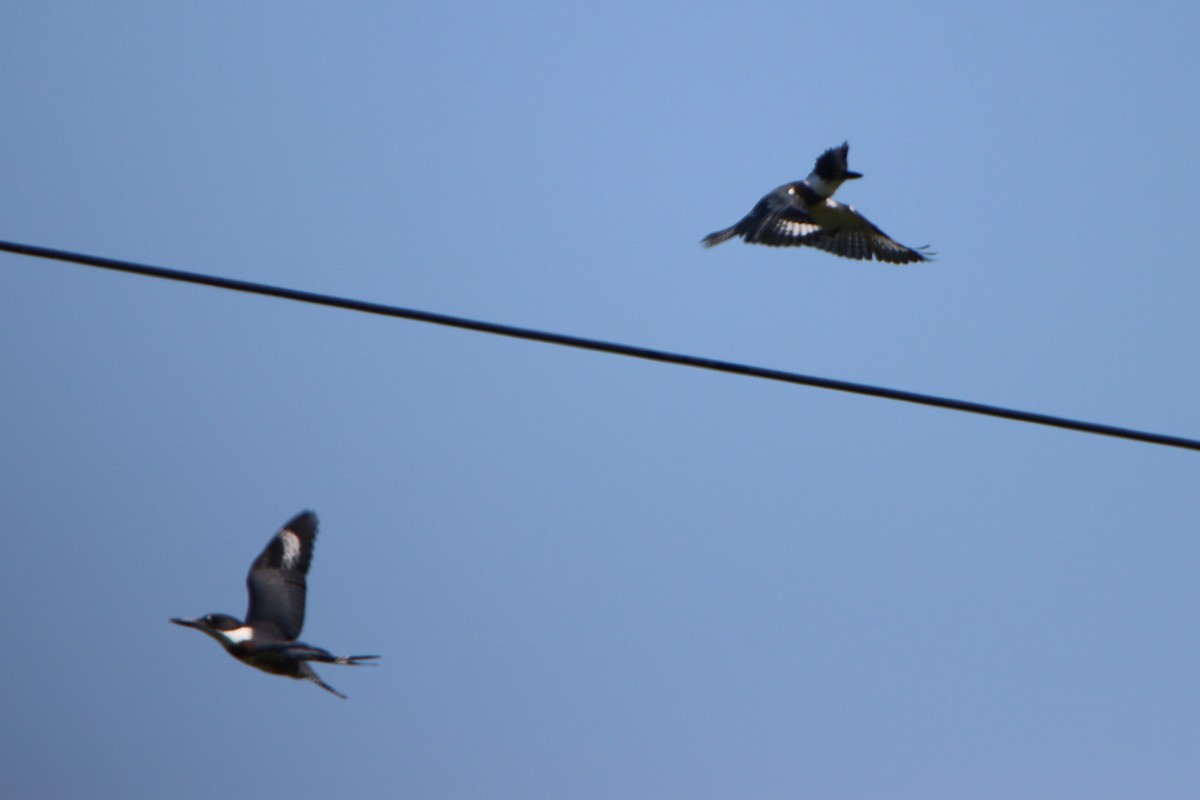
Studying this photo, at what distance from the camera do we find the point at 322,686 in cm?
888

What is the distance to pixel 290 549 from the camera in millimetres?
10773

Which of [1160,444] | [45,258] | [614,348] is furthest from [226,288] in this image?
[1160,444]

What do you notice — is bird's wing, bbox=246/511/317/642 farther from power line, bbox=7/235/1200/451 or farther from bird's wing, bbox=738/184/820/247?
power line, bbox=7/235/1200/451

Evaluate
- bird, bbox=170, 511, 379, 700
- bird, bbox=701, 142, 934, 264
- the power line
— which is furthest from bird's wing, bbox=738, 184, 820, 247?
the power line

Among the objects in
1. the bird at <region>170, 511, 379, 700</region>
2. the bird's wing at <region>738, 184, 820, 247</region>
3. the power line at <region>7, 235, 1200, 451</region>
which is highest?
the bird's wing at <region>738, 184, 820, 247</region>

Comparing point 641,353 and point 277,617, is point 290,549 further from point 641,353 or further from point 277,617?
point 641,353

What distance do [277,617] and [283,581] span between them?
1.46 feet

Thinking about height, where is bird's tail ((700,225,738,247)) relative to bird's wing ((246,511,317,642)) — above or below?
above

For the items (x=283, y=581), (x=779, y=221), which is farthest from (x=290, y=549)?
(x=779, y=221)

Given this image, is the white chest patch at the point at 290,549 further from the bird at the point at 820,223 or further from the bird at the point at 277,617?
the bird at the point at 820,223

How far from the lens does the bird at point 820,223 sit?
428 inches

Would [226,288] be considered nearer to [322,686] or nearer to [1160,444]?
[1160,444]

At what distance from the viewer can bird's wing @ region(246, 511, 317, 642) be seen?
32.9ft

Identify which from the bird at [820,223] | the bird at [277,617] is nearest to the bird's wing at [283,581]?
the bird at [277,617]
